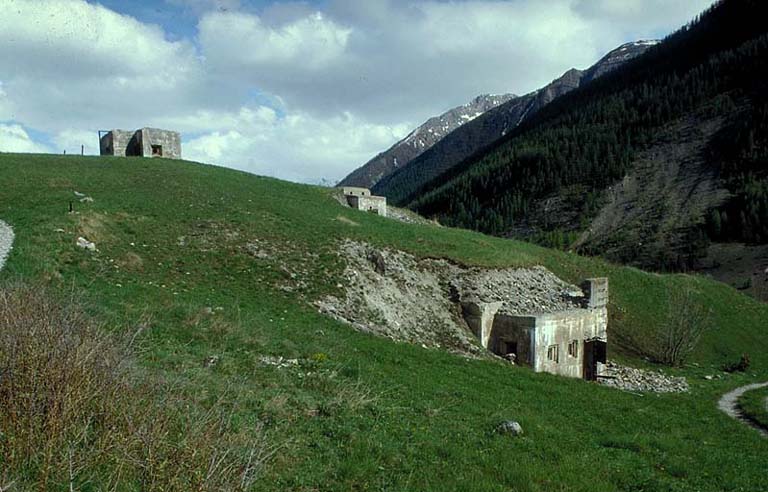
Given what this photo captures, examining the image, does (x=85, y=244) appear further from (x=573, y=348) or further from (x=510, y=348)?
(x=573, y=348)

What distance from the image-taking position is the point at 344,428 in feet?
35.3

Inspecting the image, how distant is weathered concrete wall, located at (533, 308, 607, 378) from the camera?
27.3 m

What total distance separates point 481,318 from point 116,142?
34266 mm

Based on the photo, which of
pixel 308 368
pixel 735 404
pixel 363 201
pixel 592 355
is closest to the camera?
pixel 308 368

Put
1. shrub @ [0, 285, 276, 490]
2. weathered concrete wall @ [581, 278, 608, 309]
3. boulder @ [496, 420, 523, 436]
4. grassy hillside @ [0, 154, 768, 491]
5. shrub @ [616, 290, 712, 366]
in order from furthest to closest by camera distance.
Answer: shrub @ [616, 290, 712, 366]
weathered concrete wall @ [581, 278, 608, 309]
boulder @ [496, 420, 523, 436]
grassy hillside @ [0, 154, 768, 491]
shrub @ [0, 285, 276, 490]

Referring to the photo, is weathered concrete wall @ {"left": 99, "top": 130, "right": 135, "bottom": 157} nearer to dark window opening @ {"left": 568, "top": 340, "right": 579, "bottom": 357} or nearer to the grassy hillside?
the grassy hillside

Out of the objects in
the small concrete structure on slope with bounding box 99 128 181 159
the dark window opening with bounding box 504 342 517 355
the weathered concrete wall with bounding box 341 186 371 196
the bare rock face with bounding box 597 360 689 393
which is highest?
the small concrete structure on slope with bounding box 99 128 181 159

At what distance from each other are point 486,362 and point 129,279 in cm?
1430

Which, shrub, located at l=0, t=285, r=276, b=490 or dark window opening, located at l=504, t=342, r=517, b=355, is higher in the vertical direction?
shrub, located at l=0, t=285, r=276, b=490

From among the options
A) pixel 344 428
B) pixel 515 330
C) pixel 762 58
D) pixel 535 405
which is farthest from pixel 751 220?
pixel 344 428

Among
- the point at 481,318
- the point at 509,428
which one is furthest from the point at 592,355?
the point at 509,428

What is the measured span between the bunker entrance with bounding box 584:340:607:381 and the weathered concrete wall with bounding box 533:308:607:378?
30 centimetres

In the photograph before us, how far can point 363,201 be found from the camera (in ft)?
158

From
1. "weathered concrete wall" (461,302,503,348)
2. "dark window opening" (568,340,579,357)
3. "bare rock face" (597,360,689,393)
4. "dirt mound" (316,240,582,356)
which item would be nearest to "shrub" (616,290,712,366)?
"bare rock face" (597,360,689,393)
